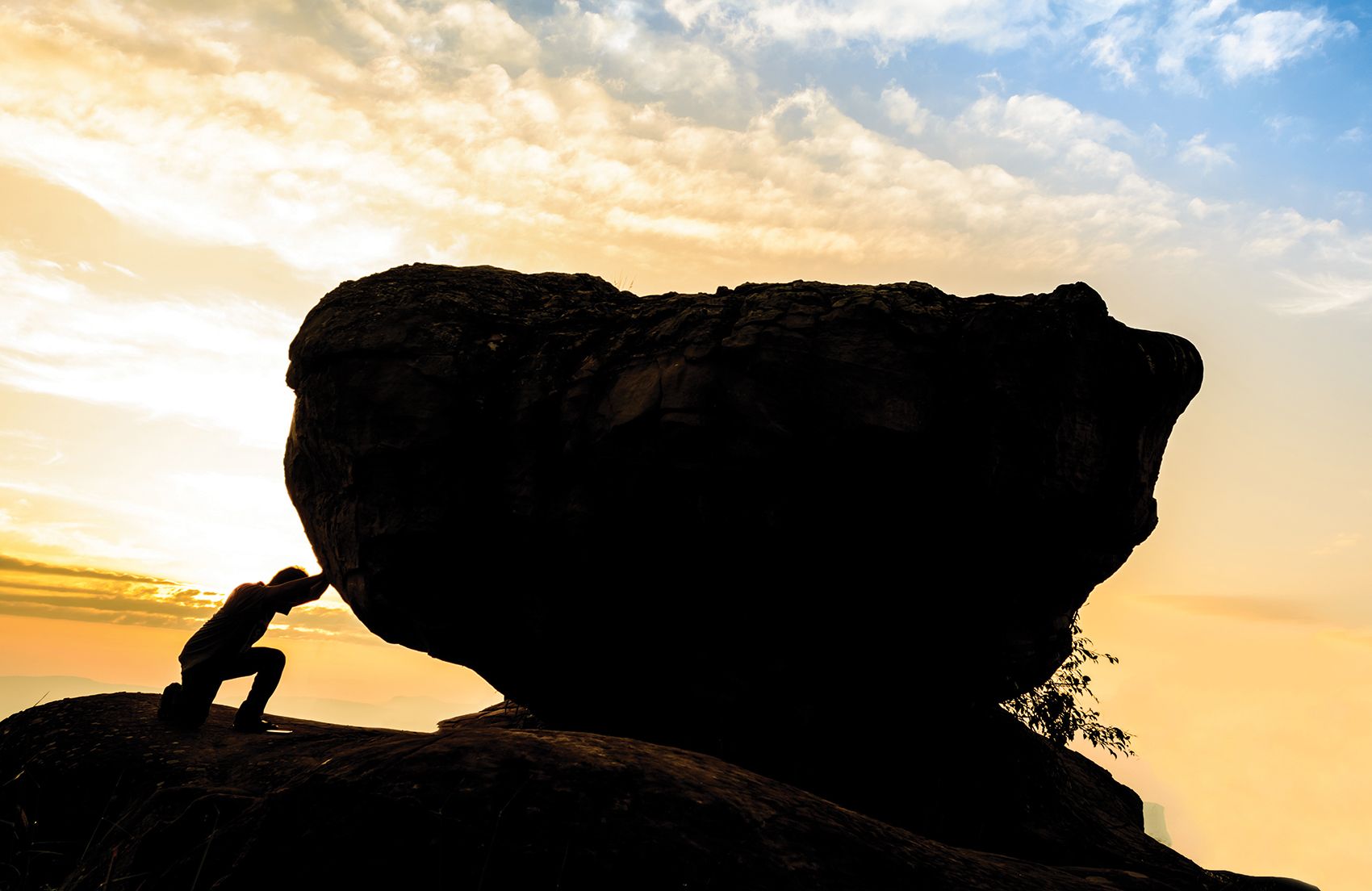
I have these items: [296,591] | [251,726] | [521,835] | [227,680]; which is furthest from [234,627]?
[521,835]

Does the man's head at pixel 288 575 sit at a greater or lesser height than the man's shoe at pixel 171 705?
greater

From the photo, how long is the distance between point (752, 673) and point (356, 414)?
8.11m

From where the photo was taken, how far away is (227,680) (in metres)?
11.6

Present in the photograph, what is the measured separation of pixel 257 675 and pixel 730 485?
25.7ft

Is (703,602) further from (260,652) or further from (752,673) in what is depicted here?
(260,652)

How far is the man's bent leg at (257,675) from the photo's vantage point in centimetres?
1152

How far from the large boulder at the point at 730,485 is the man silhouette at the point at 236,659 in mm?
2037

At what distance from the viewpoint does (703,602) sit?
1348cm

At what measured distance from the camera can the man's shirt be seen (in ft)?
38.2

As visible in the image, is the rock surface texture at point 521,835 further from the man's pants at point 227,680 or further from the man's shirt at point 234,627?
the man's shirt at point 234,627

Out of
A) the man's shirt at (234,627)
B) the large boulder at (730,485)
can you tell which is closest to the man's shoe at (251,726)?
the man's shirt at (234,627)

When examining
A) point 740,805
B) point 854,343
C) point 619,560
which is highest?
point 854,343

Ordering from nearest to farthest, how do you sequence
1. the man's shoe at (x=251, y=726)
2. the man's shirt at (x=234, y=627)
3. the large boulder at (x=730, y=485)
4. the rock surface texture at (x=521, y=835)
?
1. the rock surface texture at (x=521, y=835)
2. the man's shoe at (x=251, y=726)
3. the man's shirt at (x=234, y=627)
4. the large boulder at (x=730, y=485)

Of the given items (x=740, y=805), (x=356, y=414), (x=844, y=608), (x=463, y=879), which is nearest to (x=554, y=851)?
(x=463, y=879)
